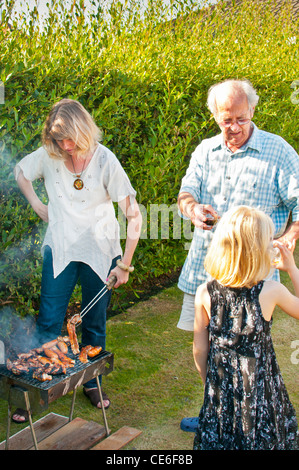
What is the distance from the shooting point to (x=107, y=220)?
332 cm

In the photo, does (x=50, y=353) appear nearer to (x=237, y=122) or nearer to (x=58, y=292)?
(x=58, y=292)

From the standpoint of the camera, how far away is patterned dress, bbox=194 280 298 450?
252 cm

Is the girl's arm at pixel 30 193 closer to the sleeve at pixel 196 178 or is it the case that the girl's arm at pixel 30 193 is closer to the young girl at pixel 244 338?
the sleeve at pixel 196 178

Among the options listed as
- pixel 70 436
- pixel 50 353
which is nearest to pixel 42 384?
pixel 50 353

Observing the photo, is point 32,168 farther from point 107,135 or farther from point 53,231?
point 107,135

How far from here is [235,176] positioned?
3121 millimetres

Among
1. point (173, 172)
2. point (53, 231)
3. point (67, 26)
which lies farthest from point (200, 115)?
point (53, 231)

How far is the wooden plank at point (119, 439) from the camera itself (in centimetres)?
311

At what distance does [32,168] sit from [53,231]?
45 centimetres

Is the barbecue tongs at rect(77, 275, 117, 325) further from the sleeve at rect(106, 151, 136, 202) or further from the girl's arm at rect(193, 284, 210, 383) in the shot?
the girl's arm at rect(193, 284, 210, 383)

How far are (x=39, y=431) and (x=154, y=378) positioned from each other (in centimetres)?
114

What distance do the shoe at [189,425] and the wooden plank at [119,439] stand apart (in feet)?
1.00

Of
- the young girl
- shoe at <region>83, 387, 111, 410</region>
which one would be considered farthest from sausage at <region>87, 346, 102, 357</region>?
shoe at <region>83, 387, 111, 410</region>

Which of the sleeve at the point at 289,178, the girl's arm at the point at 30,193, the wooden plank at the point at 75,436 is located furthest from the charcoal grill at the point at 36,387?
the sleeve at the point at 289,178
